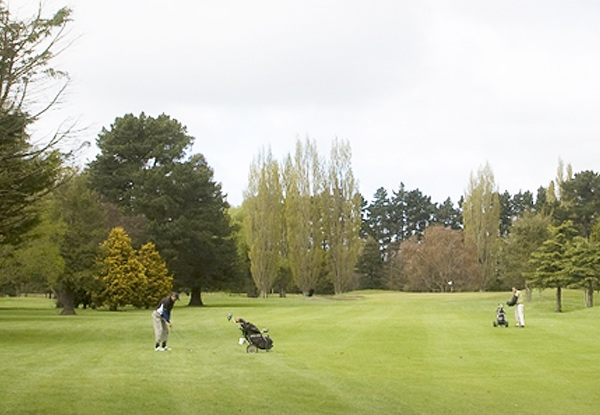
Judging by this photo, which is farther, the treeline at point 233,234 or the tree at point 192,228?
the tree at point 192,228

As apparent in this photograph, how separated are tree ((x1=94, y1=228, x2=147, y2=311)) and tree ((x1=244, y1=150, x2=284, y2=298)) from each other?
2048 centimetres

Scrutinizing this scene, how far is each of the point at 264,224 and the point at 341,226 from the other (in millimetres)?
8107

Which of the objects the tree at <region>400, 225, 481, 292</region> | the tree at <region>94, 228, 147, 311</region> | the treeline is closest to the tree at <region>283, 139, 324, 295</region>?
the treeline

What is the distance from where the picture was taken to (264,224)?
2953 inches

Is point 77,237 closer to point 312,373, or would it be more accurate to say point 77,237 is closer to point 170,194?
point 170,194

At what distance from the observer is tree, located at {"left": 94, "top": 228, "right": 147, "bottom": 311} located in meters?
54.7

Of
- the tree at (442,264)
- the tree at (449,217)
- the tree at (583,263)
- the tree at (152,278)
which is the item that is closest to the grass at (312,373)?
the tree at (583,263)

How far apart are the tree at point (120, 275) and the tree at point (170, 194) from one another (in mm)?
6920

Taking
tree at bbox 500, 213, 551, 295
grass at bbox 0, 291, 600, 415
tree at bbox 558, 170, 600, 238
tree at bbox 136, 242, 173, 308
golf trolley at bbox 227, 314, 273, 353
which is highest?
tree at bbox 558, 170, 600, 238

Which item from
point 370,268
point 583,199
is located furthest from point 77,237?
point 370,268

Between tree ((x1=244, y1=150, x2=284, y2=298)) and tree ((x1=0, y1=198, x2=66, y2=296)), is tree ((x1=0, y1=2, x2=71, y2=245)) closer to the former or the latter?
tree ((x1=0, y1=198, x2=66, y2=296))

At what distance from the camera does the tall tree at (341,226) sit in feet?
252

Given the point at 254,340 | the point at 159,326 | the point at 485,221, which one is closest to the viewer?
the point at 254,340

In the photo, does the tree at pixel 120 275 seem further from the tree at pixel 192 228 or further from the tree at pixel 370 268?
the tree at pixel 370 268
